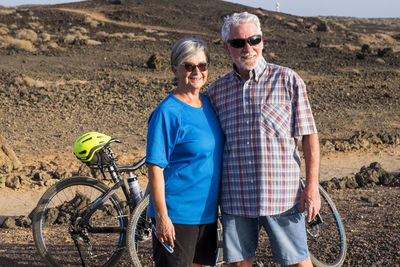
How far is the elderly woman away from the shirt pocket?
0.21m

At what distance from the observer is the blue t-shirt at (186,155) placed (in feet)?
7.84

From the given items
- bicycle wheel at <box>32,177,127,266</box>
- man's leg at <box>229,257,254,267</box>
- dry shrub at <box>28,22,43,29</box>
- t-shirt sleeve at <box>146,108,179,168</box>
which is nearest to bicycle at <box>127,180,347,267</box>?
bicycle wheel at <box>32,177,127,266</box>

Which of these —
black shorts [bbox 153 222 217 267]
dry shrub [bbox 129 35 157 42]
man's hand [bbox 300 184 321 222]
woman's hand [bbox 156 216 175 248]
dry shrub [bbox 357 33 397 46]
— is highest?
man's hand [bbox 300 184 321 222]

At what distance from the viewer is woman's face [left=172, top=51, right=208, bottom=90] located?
2.49 m

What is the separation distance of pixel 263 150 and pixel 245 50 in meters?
0.46

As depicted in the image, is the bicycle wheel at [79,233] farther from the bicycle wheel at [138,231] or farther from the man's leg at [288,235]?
the man's leg at [288,235]

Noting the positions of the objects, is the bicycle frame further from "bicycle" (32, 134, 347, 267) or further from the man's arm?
the man's arm

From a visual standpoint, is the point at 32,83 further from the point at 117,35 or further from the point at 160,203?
the point at 117,35

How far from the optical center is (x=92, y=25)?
31.3 m

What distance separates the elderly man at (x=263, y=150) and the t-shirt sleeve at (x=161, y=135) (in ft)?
0.93

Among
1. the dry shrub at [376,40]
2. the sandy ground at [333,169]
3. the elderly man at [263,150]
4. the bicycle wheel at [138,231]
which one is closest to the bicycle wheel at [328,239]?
the bicycle wheel at [138,231]

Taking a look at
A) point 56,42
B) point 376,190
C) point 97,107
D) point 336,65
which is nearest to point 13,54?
point 56,42

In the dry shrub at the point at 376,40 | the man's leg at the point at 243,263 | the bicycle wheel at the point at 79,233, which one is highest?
the man's leg at the point at 243,263

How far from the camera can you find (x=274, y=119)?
2.49 meters
